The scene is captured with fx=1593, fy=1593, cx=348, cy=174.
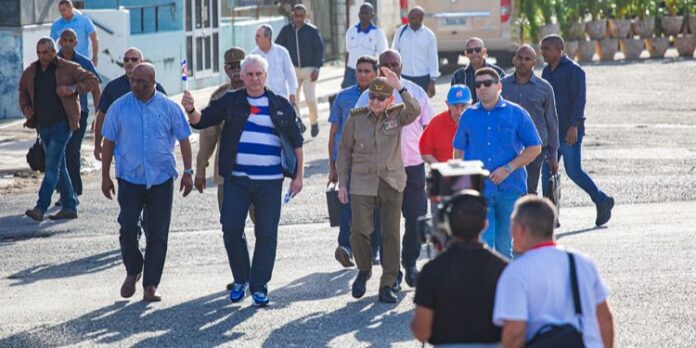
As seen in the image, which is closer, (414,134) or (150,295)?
(150,295)

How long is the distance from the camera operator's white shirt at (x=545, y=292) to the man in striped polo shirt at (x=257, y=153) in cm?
482

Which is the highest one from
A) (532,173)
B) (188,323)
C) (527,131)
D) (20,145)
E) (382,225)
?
(527,131)

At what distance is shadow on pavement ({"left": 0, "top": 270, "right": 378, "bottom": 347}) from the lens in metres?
9.89

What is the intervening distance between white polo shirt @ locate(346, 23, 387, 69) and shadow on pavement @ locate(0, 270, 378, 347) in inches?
355

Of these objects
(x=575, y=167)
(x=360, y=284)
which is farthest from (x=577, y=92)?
(x=360, y=284)

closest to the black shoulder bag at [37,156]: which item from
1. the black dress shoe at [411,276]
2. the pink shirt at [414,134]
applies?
the pink shirt at [414,134]

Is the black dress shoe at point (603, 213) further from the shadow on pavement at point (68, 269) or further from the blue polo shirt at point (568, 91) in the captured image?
the shadow on pavement at point (68, 269)

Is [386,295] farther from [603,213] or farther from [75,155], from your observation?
[75,155]

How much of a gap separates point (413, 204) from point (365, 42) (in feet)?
28.5

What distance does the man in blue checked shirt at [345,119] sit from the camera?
38.4ft

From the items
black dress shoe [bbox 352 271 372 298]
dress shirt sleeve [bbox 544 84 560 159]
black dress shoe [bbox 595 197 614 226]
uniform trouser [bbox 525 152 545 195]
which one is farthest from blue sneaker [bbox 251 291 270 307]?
black dress shoe [bbox 595 197 614 226]

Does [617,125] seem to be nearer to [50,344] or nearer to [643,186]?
[643,186]

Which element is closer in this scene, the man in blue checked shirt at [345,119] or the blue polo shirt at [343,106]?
the man in blue checked shirt at [345,119]

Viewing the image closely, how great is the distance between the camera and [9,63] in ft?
73.4
